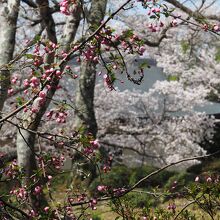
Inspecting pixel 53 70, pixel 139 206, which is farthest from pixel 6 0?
pixel 139 206

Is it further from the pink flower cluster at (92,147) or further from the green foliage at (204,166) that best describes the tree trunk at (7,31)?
the green foliage at (204,166)

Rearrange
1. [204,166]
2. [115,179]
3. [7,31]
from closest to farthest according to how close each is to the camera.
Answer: [7,31]
[115,179]
[204,166]

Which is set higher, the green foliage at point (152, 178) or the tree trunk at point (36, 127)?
the tree trunk at point (36, 127)

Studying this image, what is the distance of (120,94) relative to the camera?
16188 mm

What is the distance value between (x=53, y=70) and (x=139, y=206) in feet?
22.7

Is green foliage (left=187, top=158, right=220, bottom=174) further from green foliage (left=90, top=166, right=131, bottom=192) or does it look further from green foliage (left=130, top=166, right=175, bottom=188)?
green foliage (left=90, top=166, right=131, bottom=192)

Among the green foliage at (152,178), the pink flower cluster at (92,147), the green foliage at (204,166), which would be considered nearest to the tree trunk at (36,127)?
the pink flower cluster at (92,147)

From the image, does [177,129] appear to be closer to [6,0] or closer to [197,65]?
[197,65]

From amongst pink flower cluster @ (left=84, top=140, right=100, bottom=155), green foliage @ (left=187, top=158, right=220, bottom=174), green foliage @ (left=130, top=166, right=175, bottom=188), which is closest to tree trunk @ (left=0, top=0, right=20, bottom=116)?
pink flower cluster @ (left=84, top=140, right=100, bottom=155)

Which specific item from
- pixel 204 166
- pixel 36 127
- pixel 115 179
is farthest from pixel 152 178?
pixel 36 127

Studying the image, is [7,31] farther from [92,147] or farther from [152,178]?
[152,178]

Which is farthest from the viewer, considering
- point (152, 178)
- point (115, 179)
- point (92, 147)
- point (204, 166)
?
point (204, 166)

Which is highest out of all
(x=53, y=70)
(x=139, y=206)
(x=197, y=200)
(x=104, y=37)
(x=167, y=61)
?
(x=167, y=61)

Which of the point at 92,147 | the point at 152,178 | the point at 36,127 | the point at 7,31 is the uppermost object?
the point at 7,31
